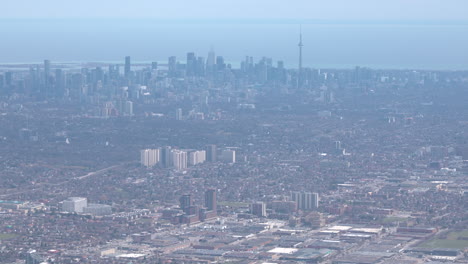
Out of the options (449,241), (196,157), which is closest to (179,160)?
(196,157)

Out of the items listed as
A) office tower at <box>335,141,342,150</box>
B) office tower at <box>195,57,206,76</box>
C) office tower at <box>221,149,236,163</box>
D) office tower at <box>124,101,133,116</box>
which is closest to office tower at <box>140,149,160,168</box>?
office tower at <box>221,149,236,163</box>

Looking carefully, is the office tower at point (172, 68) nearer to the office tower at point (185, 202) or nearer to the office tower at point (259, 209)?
the office tower at point (185, 202)

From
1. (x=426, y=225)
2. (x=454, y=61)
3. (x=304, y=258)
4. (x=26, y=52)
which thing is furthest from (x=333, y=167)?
(x=26, y=52)

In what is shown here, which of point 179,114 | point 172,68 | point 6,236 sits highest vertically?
point 172,68

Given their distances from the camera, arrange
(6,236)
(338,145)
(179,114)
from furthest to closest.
Answer: (179,114) < (338,145) < (6,236)

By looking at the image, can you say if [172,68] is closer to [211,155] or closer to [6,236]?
[211,155]

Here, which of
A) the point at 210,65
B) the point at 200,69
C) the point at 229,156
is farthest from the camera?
the point at 210,65

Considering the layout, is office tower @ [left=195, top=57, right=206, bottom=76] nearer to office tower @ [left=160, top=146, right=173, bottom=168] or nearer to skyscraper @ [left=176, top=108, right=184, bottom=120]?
skyscraper @ [left=176, top=108, right=184, bottom=120]

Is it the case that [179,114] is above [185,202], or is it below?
above
